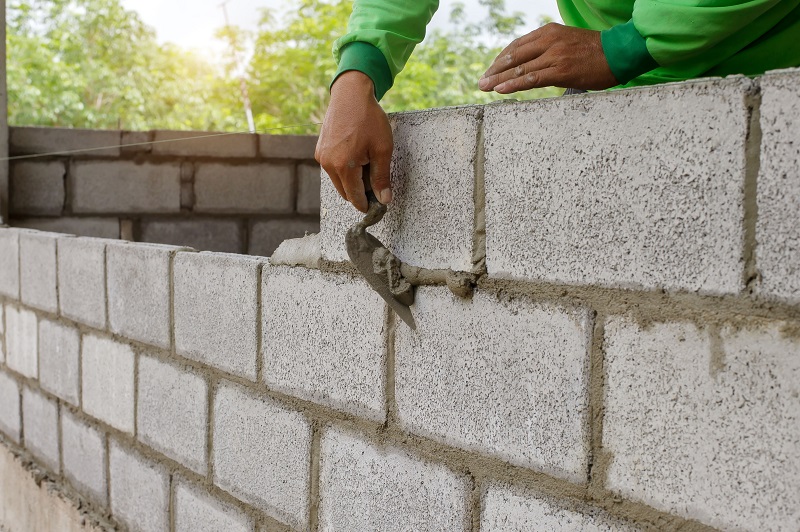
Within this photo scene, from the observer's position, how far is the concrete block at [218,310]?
2.47 metres

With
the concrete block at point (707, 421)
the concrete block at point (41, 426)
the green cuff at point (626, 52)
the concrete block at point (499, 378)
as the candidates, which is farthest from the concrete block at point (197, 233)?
the concrete block at point (707, 421)

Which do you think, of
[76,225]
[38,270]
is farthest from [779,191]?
[76,225]

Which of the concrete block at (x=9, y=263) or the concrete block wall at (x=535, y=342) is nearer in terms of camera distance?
the concrete block wall at (x=535, y=342)

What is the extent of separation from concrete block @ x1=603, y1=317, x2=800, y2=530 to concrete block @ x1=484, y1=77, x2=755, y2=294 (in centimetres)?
10

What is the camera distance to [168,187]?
18.3 ft

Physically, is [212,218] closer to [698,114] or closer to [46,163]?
[46,163]

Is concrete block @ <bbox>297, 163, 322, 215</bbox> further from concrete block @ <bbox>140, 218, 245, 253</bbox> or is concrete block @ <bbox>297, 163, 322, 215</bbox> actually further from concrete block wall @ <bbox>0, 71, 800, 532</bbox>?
concrete block wall @ <bbox>0, 71, 800, 532</bbox>

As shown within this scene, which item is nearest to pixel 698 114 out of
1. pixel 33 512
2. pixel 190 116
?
pixel 33 512

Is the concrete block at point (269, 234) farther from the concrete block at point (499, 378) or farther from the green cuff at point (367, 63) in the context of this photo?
the concrete block at point (499, 378)

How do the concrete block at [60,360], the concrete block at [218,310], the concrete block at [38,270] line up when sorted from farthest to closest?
1. the concrete block at [38,270]
2. the concrete block at [60,360]
3. the concrete block at [218,310]

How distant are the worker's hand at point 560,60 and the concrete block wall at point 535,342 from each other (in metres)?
0.13

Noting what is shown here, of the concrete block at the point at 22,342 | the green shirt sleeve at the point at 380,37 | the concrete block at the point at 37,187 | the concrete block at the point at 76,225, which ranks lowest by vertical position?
the concrete block at the point at 22,342

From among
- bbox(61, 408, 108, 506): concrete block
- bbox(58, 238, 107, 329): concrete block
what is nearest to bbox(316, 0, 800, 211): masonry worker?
bbox(58, 238, 107, 329): concrete block

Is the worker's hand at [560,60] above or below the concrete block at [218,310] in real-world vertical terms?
above
